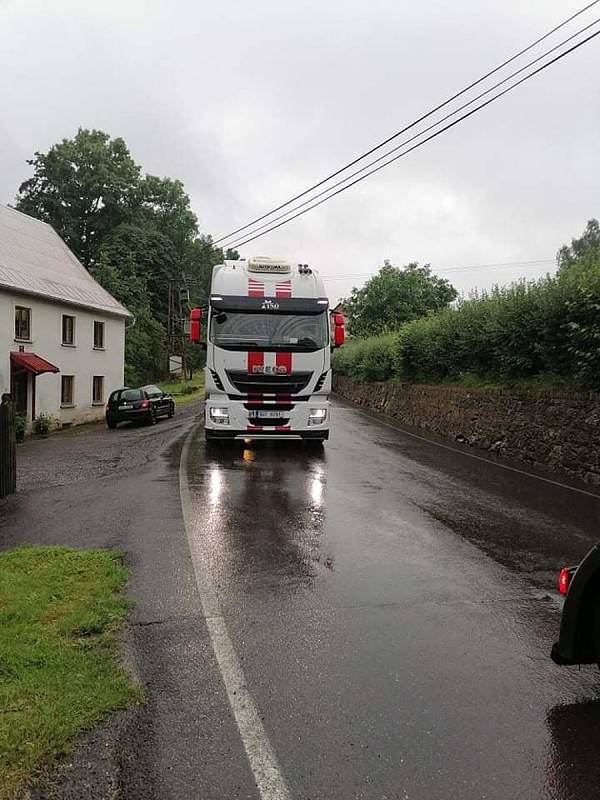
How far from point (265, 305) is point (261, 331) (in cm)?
53

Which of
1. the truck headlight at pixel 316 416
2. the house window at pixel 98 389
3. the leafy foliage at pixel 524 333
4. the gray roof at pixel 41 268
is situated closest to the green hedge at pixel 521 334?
the leafy foliage at pixel 524 333

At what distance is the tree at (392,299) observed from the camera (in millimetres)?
49469

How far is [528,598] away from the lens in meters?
4.89

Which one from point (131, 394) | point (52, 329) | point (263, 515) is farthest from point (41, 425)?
point (263, 515)

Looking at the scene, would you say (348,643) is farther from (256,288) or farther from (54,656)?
(256,288)

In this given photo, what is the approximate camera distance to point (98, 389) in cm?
3134

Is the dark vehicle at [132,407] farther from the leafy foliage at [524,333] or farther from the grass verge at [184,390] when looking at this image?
the grass verge at [184,390]

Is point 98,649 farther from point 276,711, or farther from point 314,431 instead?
point 314,431

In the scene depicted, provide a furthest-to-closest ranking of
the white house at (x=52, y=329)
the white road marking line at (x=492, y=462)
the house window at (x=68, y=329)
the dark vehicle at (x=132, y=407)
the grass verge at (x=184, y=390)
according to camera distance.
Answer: the grass verge at (x=184, y=390), the house window at (x=68, y=329), the dark vehicle at (x=132, y=407), the white house at (x=52, y=329), the white road marking line at (x=492, y=462)

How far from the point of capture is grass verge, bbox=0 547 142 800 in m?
2.85

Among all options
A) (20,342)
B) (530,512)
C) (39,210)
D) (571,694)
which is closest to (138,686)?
(571,694)

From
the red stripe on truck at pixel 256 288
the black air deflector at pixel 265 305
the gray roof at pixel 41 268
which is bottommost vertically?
the black air deflector at pixel 265 305

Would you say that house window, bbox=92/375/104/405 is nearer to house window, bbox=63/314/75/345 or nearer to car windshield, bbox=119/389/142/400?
house window, bbox=63/314/75/345

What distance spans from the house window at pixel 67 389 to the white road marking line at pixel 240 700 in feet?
80.2
